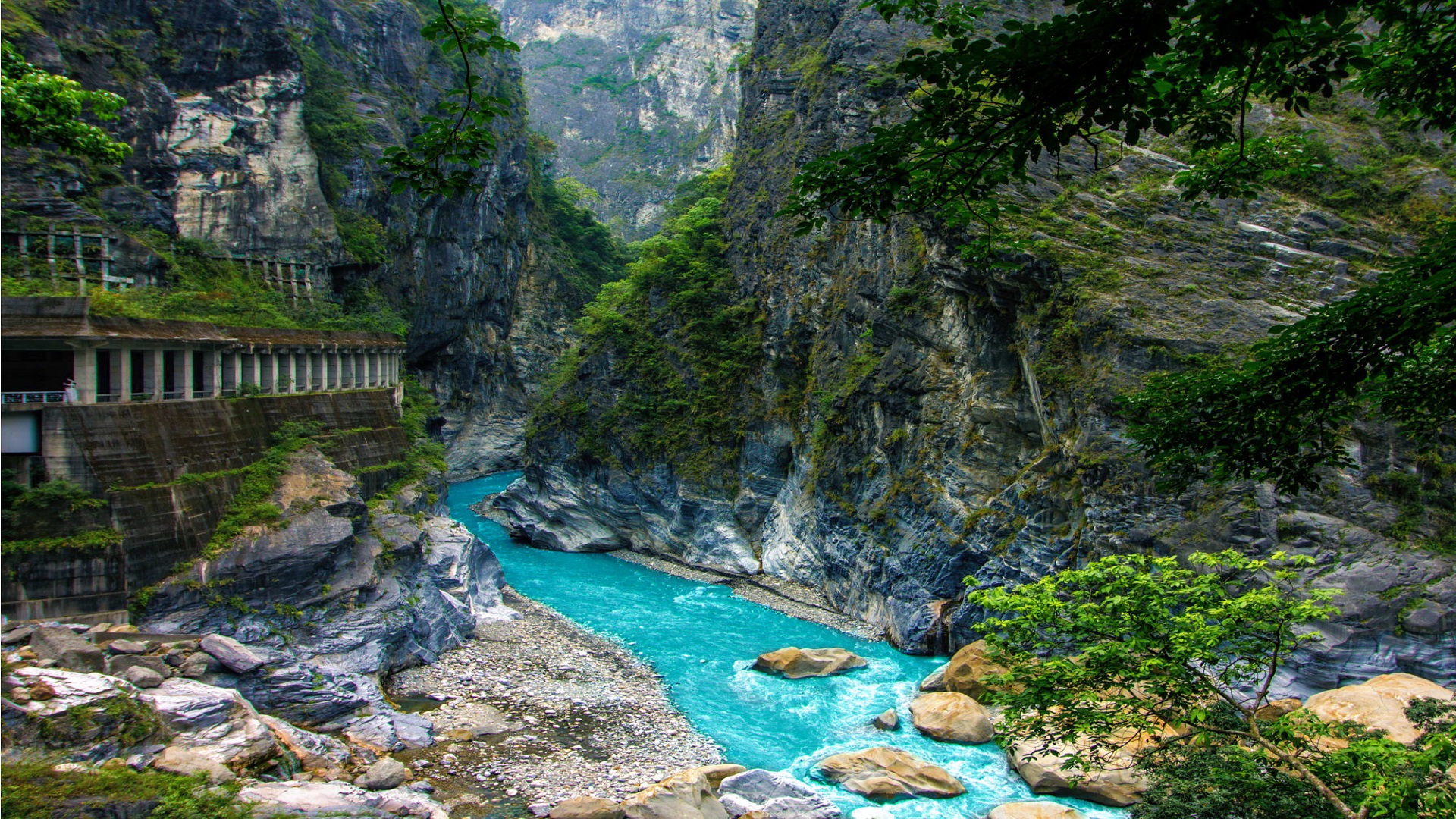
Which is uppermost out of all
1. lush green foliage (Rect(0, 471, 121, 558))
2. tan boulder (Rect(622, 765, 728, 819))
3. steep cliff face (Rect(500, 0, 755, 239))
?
steep cliff face (Rect(500, 0, 755, 239))

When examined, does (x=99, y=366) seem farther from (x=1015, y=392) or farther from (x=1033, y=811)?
(x=1015, y=392)

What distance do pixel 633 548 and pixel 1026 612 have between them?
2572cm

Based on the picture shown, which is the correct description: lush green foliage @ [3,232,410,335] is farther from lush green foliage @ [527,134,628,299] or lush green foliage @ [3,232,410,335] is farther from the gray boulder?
lush green foliage @ [527,134,628,299]

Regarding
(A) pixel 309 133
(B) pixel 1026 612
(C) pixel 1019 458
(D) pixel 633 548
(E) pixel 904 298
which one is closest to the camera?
(B) pixel 1026 612

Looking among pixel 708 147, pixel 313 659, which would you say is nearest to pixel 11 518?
pixel 313 659

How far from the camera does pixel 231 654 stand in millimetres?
13477

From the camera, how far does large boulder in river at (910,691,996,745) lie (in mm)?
14703

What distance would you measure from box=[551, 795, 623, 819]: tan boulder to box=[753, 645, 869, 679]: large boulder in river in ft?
22.2

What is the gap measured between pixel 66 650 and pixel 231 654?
2628 millimetres

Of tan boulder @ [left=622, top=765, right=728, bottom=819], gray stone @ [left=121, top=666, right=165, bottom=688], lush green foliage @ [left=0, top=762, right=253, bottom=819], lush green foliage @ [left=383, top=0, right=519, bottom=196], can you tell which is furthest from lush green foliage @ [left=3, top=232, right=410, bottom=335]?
lush green foliage @ [left=383, top=0, right=519, bottom=196]

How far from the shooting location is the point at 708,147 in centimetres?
7262

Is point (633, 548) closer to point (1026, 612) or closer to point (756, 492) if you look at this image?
point (756, 492)

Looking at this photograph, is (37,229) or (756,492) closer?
(37,229)

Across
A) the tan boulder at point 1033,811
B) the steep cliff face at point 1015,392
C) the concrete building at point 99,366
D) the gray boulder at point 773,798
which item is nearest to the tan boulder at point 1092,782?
the tan boulder at point 1033,811
